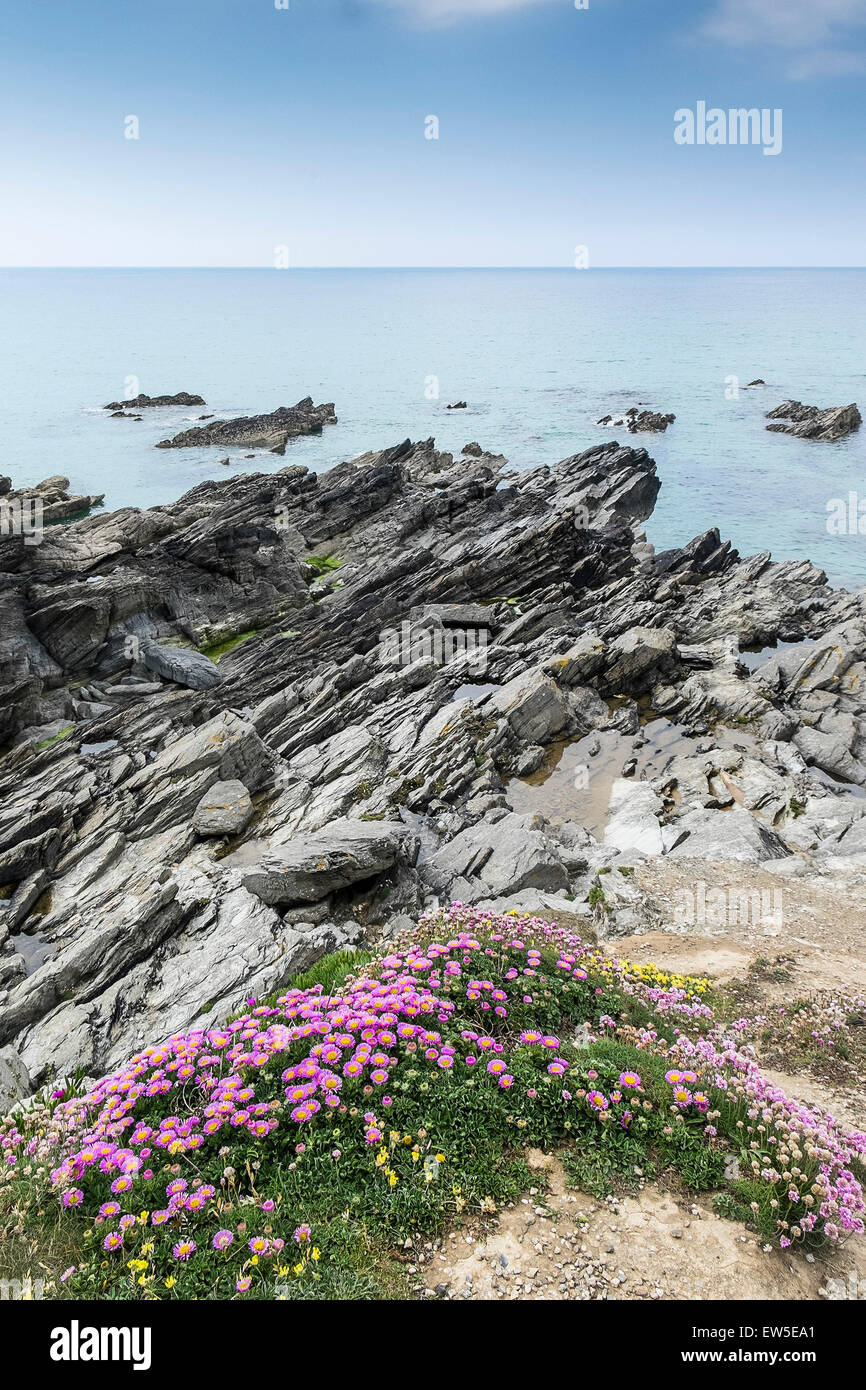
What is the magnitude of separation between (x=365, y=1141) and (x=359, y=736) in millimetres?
20079

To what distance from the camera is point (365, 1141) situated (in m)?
6.98

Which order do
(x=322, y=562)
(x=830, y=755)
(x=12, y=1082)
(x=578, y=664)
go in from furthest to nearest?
(x=322, y=562) → (x=578, y=664) → (x=830, y=755) → (x=12, y=1082)

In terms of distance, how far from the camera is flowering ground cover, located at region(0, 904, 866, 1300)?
239 inches

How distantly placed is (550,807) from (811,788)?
29.6ft

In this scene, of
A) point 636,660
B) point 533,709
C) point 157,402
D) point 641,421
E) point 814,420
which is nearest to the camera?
point 533,709

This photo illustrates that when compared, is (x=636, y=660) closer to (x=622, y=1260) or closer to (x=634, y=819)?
(x=634, y=819)

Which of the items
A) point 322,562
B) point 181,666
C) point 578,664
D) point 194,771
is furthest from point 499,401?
point 194,771

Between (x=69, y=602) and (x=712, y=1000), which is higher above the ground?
(x=69, y=602)

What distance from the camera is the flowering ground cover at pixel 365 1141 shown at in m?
6.06

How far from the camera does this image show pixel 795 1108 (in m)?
7.70

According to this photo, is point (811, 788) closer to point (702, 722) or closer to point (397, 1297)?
point (702, 722)

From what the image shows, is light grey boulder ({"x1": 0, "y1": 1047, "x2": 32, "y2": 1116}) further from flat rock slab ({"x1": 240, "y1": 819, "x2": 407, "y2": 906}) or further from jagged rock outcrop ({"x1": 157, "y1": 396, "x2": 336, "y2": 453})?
jagged rock outcrop ({"x1": 157, "y1": 396, "x2": 336, "y2": 453})

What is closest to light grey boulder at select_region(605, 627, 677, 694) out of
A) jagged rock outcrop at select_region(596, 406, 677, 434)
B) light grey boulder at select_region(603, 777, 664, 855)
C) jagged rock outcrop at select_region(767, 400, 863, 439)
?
light grey boulder at select_region(603, 777, 664, 855)
